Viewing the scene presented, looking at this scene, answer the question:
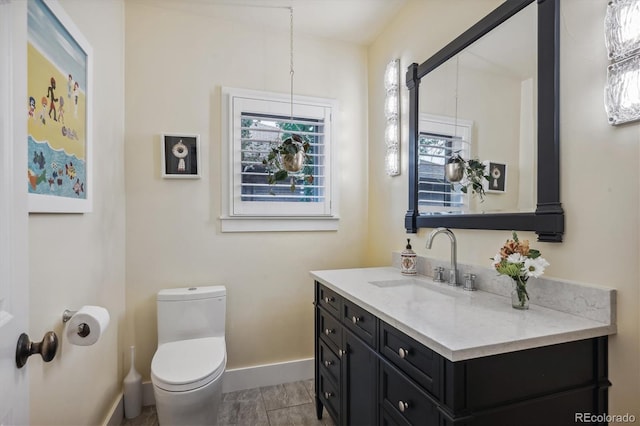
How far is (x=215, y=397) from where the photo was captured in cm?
177

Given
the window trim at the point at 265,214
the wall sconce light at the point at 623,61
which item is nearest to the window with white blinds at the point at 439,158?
the wall sconce light at the point at 623,61

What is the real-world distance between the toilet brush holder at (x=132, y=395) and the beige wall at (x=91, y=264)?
73 mm

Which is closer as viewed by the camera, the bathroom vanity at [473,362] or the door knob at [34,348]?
the door knob at [34,348]

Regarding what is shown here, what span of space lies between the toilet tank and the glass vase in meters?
1.75

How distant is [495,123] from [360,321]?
1.15 meters

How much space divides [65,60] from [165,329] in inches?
62.6

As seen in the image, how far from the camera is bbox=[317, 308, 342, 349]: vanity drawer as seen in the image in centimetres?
173

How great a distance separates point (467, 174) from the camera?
1720 mm

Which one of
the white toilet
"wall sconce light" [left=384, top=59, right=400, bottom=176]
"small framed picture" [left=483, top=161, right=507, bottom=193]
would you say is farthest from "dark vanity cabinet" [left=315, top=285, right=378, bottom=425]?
"wall sconce light" [left=384, top=59, right=400, bottom=176]

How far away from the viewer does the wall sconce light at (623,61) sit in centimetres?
102

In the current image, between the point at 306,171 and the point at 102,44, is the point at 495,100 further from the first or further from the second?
the point at 102,44

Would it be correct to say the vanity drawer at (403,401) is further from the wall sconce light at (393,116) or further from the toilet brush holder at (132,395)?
the toilet brush holder at (132,395)

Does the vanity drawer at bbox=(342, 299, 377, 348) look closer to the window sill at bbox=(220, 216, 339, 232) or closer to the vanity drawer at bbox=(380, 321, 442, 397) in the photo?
the vanity drawer at bbox=(380, 321, 442, 397)

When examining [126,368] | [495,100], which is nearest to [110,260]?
[126,368]
